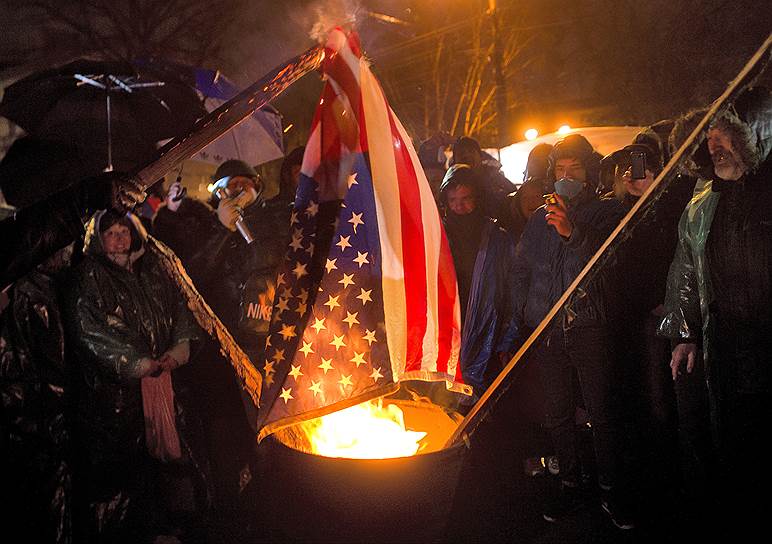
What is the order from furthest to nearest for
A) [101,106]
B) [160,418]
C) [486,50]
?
[486,50] → [101,106] → [160,418]

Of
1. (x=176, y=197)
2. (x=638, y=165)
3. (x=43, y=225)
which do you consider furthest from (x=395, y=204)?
(x=176, y=197)

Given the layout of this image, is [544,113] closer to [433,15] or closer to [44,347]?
[433,15]

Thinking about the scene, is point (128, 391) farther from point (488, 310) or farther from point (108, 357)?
point (488, 310)

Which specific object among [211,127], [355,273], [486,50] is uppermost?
[486,50]

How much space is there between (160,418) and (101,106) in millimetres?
4049

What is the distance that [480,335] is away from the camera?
4.59m

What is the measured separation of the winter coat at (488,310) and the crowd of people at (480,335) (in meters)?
0.02

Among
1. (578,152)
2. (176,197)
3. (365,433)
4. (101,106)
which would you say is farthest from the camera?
(101,106)

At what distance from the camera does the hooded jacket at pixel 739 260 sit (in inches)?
121

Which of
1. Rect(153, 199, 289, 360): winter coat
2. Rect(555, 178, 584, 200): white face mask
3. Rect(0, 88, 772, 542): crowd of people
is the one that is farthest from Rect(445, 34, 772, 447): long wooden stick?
Rect(153, 199, 289, 360): winter coat

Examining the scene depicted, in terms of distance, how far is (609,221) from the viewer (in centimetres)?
388

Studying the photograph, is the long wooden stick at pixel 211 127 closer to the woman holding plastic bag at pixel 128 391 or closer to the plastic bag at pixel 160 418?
the woman holding plastic bag at pixel 128 391

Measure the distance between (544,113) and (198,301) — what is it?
20.2 m

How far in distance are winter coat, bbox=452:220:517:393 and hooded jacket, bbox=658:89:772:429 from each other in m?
1.46
